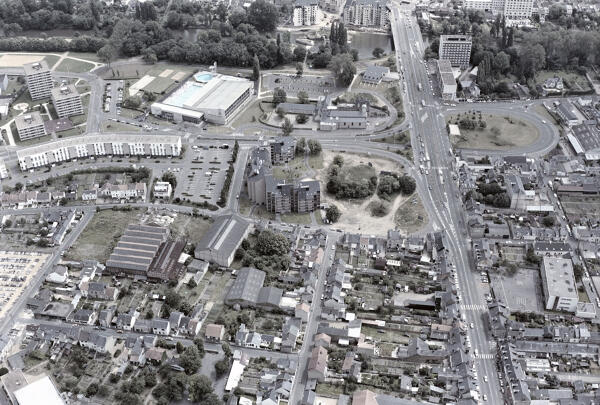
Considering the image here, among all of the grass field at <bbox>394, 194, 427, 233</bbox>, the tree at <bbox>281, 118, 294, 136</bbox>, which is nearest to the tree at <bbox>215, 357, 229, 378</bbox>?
the grass field at <bbox>394, 194, 427, 233</bbox>

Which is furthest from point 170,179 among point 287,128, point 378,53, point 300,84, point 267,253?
point 378,53

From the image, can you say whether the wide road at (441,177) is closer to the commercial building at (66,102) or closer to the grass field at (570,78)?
the grass field at (570,78)

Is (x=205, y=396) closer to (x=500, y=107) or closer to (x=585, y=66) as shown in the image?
(x=500, y=107)

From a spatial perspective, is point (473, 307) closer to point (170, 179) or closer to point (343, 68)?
point (170, 179)

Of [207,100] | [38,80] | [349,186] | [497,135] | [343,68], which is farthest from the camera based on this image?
[343,68]

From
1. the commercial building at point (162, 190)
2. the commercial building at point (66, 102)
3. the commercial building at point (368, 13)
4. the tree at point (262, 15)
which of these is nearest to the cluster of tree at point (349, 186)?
the commercial building at point (162, 190)

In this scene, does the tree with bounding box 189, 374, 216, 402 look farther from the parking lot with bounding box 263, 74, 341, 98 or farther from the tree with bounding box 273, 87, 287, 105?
the parking lot with bounding box 263, 74, 341, 98

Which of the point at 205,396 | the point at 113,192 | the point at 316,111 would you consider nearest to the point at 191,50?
the point at 316,111

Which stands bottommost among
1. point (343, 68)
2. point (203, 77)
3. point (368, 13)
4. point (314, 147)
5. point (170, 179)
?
point (170, 179)
